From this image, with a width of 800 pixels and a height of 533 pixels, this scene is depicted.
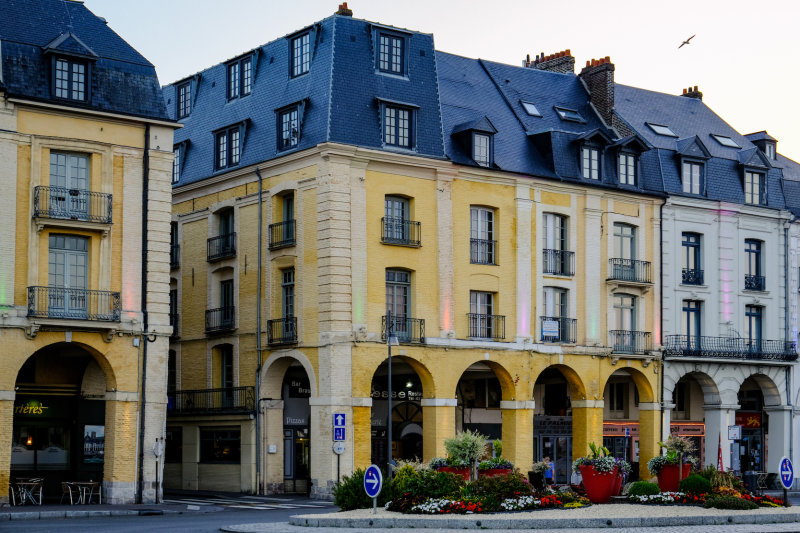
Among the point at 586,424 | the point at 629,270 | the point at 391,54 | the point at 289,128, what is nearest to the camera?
the point at 289,128

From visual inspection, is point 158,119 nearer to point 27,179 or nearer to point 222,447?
point 27,179

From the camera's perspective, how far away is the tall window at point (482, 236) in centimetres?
4934

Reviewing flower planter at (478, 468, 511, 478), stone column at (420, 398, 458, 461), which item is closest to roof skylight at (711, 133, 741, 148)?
stone column at (420, 398, 458, 461)

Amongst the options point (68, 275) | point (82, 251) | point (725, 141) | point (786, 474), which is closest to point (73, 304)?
point (68, 275)

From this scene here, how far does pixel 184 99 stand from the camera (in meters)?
57.0

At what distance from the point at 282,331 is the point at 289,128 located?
7.20 m

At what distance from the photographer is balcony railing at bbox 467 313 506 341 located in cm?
4891

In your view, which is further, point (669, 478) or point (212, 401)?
point (212, 401)

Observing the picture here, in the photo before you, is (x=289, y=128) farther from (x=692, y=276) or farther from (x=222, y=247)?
(x=692, y=276)

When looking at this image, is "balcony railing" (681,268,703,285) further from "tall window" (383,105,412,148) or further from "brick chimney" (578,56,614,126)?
"tall window" (383,105,412,148)

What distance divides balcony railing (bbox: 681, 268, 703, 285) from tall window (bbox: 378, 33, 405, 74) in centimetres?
1493

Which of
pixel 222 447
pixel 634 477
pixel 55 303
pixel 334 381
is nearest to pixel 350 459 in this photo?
pixel 334 381

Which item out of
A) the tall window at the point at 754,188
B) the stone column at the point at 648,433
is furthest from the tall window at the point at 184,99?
the tall window at the point at 754,188

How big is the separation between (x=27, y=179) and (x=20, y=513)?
9836 millimetres
